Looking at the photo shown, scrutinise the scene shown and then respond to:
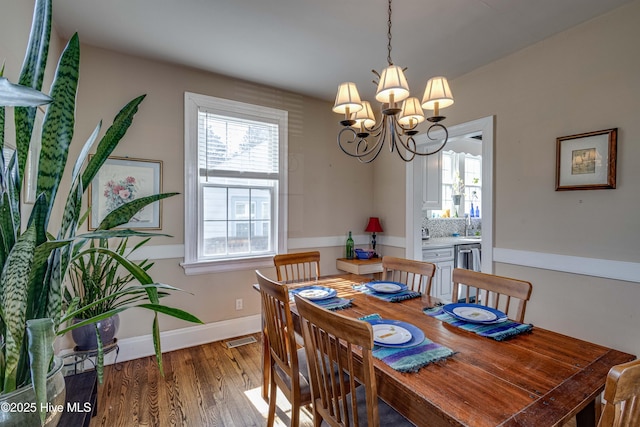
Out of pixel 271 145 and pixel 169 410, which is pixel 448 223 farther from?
pixel 169 410

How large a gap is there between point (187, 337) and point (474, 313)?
99.6 inches

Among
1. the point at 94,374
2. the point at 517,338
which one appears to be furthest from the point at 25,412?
the point at 517,338

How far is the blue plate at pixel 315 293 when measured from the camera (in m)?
1.82

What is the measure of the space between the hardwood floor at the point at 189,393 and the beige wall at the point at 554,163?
6.88ft

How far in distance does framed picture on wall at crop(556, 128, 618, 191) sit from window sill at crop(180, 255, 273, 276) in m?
2.72

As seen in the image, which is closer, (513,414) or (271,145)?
(513,414)

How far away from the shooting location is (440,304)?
176cm

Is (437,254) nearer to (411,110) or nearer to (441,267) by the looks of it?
(441,267)

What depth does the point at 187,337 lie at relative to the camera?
284 centimetres

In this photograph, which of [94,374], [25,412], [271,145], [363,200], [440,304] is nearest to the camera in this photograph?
[25,412]

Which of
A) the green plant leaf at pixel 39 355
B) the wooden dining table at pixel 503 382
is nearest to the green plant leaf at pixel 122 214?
the green plant leaf at pixel 39 355

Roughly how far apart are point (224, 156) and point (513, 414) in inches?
115

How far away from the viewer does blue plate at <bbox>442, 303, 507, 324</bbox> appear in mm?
1443

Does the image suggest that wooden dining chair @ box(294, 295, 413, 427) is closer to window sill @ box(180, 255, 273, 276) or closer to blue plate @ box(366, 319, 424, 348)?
blue plate @ box(366, 319, 424, 348)
